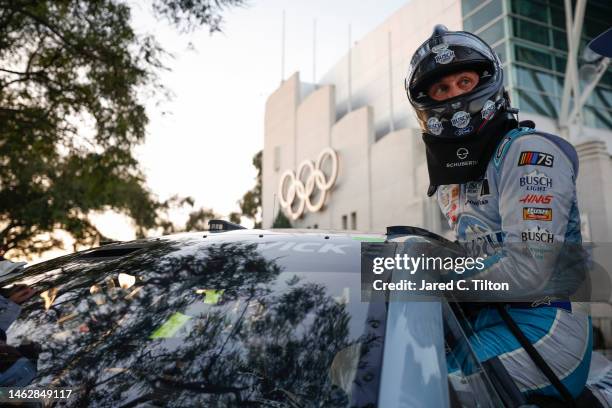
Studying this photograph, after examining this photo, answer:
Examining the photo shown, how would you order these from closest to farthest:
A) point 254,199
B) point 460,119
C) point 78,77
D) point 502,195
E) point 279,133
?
point 502,195 → point 460,119 → point 78,77 → point 279,133 → point 254,199

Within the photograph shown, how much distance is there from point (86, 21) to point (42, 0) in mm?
739

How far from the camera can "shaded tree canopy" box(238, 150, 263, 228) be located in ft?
152

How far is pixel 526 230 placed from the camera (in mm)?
1845

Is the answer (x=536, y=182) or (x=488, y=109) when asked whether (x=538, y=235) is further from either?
(x=488, y=109)

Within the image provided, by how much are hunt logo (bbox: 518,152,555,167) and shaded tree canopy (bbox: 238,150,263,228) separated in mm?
44207

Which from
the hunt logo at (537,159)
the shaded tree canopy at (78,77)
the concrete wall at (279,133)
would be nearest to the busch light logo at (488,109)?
the hunt logo at (537,159)

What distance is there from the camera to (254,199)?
152ft

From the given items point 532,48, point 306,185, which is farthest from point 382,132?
point 532,48

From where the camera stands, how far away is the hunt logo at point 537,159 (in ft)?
6.19

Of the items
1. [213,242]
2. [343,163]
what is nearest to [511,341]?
[213,242]

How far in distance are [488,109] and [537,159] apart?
485mm

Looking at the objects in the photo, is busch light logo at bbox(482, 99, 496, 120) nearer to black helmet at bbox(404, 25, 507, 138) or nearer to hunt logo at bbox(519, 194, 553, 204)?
black helmet at bbox(404, 25, 507, 138)

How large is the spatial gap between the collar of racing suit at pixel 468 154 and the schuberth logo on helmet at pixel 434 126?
6 centimetres

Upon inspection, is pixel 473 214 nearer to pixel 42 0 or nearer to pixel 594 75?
pixel 42 0
